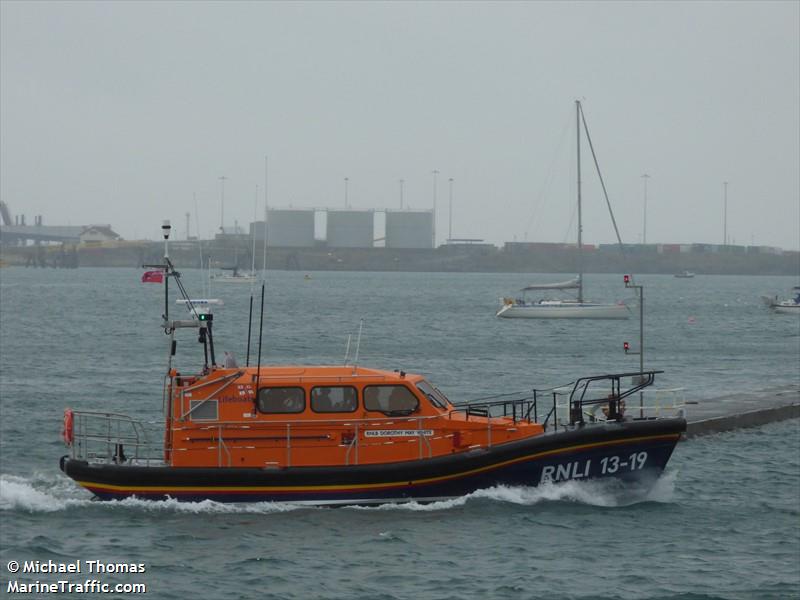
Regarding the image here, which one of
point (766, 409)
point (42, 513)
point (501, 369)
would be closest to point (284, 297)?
point (501, 369)

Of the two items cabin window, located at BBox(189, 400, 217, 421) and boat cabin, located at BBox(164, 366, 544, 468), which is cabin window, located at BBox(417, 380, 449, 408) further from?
cabin window, located at BBox(189, 400, 217, 421)

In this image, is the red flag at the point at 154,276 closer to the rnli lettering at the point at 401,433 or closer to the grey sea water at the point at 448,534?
the grey sea water at the point at 448,534

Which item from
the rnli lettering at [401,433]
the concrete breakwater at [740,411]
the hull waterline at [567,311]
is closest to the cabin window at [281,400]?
the rnli lettering at [401,433]

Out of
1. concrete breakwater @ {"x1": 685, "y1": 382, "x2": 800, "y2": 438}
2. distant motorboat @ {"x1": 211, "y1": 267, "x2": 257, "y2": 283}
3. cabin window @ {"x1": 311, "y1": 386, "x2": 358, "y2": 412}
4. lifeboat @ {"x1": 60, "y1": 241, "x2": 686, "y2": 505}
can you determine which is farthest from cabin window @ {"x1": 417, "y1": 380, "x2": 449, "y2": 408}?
distant motorboat @ {"x1": 211, "y1": 267, "x2": 257, "y2": 283}

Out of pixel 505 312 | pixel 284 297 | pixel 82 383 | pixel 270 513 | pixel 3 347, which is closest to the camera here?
pixel 270 513

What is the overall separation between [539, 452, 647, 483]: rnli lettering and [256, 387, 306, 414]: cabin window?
4050 mm

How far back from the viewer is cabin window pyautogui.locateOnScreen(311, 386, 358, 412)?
1997 centimetres

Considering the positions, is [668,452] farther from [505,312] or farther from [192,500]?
[505,312]

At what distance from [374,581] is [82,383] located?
78.0 ft

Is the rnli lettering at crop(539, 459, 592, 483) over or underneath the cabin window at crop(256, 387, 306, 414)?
underneath

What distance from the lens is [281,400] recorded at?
2000cm

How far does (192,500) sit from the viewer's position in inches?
787

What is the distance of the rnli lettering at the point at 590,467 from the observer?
20.3 meters

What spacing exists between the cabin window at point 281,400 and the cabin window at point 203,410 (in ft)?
2.33
